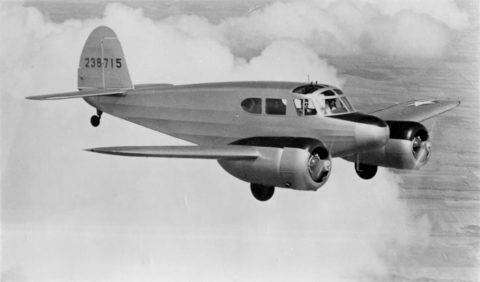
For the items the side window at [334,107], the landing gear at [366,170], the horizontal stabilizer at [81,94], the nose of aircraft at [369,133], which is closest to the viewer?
the nose of aircraft at [369,133]

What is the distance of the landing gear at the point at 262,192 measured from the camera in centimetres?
1336

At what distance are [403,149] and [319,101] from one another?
7.19ft

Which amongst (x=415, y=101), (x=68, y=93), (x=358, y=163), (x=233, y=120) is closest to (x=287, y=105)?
(x=233, y=120)

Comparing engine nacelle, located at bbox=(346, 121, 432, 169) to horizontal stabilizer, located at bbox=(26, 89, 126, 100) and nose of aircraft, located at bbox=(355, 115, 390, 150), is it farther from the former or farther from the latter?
horizontal stabilizer, located at bbox=(26, 89, 126, 100)

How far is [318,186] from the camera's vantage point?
12453 millimetres

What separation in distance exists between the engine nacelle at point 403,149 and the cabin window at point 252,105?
7.74 ft

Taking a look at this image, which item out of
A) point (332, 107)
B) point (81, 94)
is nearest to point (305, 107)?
point (332, 107)

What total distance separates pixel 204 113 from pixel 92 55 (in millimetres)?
3714

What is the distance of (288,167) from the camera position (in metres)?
12.2

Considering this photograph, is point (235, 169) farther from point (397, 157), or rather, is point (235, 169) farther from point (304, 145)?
point (397, 157)

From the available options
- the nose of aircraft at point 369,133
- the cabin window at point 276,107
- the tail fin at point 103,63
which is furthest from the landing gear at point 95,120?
the nose of aircraft at point 369,133

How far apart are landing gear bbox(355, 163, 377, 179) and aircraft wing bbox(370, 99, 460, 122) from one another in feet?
3.51

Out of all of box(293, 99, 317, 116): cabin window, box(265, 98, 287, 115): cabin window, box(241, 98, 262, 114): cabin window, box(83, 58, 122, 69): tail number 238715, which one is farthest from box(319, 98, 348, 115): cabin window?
box(83, 58, 122, 69): tail number 238715

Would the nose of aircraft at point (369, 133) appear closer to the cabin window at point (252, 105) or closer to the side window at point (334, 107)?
the side window at point (334, 107)
